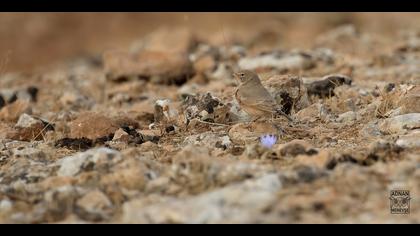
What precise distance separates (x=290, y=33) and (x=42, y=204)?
39.4 feet

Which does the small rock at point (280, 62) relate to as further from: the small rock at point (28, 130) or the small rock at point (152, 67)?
the small rock at point (28, 130)

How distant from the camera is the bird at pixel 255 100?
20.2 feet

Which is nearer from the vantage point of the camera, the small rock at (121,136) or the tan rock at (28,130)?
the small rock at (121,136)

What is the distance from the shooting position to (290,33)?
1598 centimetres

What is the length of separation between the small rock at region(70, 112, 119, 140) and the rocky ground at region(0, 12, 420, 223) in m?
0.01

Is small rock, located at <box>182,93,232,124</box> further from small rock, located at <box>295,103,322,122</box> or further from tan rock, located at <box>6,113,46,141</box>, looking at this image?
tan rock, located at <box>6,113,46,141</box>

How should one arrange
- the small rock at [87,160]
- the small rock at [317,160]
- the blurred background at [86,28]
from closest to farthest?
the small rock at [317,160]
the small rock at [87,160]
the blurred background at [86,28]


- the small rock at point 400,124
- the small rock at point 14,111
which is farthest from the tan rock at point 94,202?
the small rock at point 14,111

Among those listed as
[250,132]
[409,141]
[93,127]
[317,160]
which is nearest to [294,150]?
[317,160]

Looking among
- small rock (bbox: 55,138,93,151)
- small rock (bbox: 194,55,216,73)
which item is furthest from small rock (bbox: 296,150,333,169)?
small rock (bbox: 194,55,216,73)

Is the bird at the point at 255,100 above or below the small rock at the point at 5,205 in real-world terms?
above
